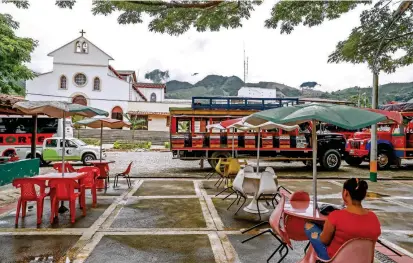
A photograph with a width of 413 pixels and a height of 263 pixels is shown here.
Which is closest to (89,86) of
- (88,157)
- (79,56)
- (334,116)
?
(79,56)

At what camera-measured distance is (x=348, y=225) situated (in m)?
2.70

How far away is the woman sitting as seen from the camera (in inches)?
105

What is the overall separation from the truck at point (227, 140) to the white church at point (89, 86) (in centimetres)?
2502

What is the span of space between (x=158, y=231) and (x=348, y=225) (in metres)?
3.39

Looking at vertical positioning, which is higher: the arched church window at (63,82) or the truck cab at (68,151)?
the arched church window at (63,82)

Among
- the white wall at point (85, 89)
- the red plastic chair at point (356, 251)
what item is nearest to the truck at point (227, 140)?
the red plastic chair at point (356, 251)

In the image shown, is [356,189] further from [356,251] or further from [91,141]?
[91,141]

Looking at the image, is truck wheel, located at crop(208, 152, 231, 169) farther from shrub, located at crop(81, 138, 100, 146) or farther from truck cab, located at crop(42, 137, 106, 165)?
shrub, located at crop(81, 138, 100, 146)

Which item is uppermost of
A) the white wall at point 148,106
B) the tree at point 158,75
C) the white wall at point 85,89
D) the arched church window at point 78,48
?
the tree at point 158,75

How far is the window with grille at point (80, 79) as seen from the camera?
37531 mm

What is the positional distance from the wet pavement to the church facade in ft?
102

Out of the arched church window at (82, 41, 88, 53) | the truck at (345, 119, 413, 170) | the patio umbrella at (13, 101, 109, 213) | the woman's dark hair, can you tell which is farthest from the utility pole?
the arched church window at (82, 41, 88, 53)

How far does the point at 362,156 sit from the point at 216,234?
12.2m

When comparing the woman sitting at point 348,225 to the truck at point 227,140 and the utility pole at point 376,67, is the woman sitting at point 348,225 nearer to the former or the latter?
the utility pole at point 376,67
